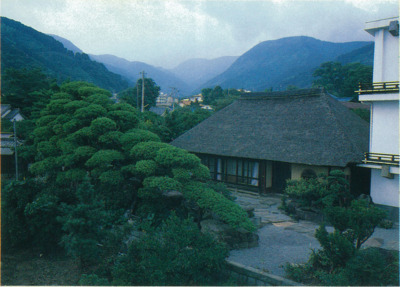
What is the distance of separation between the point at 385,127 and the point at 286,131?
5162 millimetres

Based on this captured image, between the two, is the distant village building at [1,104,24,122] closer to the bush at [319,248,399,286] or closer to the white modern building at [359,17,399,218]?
the white modern building at [359,17,399,218]

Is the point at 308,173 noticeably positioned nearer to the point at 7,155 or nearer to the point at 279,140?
the point at 279,140

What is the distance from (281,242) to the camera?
10195 mm

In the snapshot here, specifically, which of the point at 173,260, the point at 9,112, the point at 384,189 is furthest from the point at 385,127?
the point at 9,112

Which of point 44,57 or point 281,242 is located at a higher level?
point 44,57

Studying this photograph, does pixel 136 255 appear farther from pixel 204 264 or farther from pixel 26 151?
pixel 26 151

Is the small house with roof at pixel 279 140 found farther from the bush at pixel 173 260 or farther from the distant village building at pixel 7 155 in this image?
the distant village building at pixel 7 155

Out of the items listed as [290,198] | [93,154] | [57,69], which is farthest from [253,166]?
[57,69]

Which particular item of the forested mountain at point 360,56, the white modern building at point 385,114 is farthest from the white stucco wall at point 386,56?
the forested mountain at point 360,56

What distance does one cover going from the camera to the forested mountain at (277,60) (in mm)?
133575

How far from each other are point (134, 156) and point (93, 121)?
2.02 m

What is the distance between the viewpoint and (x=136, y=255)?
24.3 feet

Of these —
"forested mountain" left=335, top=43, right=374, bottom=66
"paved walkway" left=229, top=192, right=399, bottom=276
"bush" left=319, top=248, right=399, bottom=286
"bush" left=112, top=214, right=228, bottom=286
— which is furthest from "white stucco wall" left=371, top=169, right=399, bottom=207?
"forested mountain" left=335, top=43, right=374, bottom=66

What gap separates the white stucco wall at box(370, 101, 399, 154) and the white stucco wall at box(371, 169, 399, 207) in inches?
42.8
